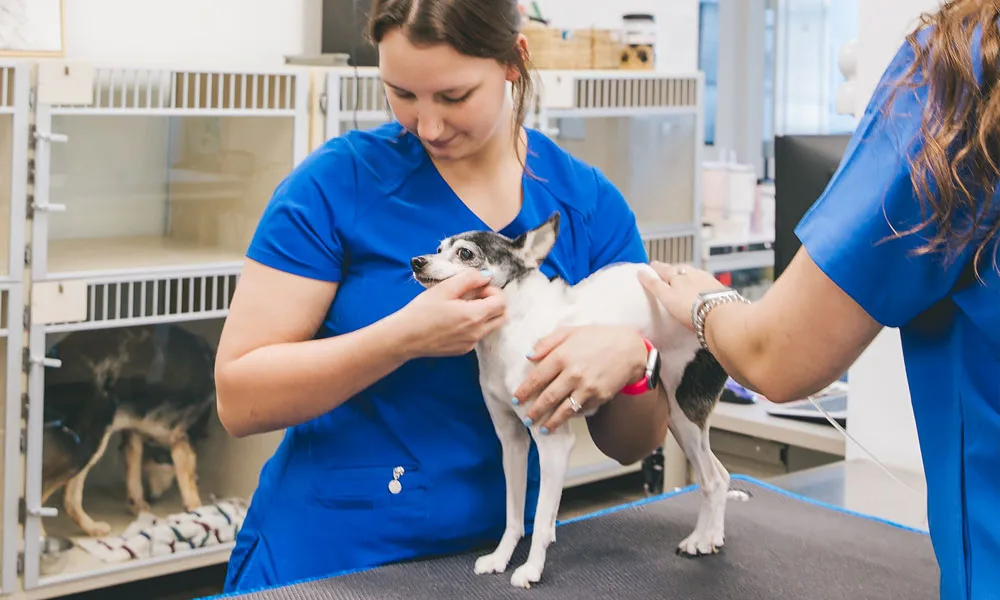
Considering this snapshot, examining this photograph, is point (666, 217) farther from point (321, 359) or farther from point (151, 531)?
point (321, 359)

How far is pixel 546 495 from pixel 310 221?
0.37 meters

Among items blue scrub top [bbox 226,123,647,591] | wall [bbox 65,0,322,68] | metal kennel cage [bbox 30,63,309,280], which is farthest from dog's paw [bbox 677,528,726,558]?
wall [bbox 65,0,322,68]

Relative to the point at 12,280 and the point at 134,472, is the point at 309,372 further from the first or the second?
the point at 134,472

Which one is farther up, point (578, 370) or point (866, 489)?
point (578, 370)

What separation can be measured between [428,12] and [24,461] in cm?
184

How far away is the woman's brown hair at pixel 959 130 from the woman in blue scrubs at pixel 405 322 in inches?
16.7

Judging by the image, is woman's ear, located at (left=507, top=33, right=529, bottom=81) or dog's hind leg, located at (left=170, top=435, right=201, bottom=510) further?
dog's hind leg, located at (left=170, top=435, right=201, bottom=510)

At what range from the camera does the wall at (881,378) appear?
1947 mm

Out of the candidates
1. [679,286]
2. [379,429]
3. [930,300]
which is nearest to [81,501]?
[379,429]

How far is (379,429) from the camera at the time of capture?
3.95ft

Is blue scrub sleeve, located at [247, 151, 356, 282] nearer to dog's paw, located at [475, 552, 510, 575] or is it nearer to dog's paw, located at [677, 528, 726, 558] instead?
dog's paw, located at [475, 552, 510, 575]

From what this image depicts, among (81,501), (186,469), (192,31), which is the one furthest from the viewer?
(192,31)

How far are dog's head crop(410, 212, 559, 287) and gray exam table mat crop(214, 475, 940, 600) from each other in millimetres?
311

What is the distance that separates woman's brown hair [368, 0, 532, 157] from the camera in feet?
3.60
